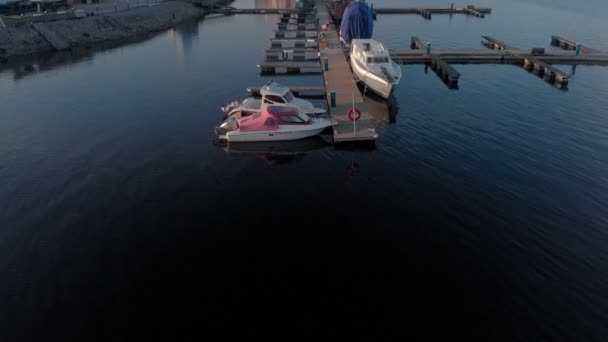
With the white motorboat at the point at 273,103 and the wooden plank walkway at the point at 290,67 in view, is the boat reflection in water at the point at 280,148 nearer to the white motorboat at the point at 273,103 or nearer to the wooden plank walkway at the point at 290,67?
the white motorboat at the point at 273,103

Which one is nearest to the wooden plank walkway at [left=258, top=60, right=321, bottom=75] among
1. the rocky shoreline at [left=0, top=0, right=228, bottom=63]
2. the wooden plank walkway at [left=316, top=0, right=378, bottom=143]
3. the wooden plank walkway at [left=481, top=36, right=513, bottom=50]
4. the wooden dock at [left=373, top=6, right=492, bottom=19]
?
the wooden plank walkway at [left=316, top=0, right=378, bottom=143]

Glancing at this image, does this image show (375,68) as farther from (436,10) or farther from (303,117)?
(436,10)

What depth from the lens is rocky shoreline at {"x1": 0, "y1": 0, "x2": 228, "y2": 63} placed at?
59906 mm

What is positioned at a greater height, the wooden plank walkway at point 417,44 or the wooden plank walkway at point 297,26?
the wooden plank walkway at point 297,26

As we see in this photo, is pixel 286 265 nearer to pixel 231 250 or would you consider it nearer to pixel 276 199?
pixel 231 250

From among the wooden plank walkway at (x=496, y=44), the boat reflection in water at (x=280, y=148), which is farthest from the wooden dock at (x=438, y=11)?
the boat reflection in water at (x=280, y=148)

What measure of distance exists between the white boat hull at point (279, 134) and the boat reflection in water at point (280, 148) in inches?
14.1

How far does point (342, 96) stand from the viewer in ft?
134

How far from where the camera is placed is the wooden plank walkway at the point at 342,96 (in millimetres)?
32594

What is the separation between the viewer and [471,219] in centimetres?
2322

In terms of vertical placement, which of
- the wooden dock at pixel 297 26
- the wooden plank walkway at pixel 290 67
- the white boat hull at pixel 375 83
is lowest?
the white boat hull at pixel 375 83

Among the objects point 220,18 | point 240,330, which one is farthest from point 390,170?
point 220,18

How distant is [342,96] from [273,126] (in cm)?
1140

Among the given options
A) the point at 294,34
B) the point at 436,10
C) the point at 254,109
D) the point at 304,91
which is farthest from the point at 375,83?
the point at 436,10
